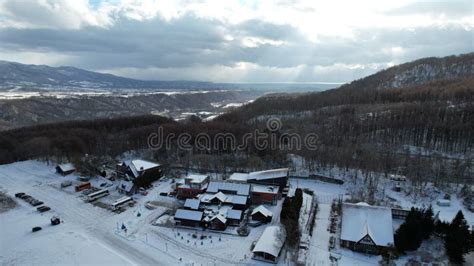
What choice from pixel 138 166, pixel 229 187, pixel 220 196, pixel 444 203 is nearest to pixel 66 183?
pixel 138 166

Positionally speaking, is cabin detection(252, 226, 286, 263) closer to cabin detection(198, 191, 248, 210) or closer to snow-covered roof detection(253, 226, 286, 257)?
snow-covered roof detection(253, 226, 286, 257)

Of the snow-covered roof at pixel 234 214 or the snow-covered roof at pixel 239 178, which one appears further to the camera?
the snow-covered roof at pixel 239 178

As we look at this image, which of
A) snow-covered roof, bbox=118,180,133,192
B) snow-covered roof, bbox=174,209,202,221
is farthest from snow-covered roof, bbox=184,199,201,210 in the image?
snow-covered roof, bbox=118,180,133,192

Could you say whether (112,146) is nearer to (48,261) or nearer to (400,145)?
(48,261)

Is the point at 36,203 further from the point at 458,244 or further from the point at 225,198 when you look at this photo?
the point at 458,244

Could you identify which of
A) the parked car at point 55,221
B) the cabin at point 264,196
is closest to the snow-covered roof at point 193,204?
the cabin at point 264,196

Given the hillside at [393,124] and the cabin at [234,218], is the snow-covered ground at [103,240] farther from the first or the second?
the hillside at [393,124]
